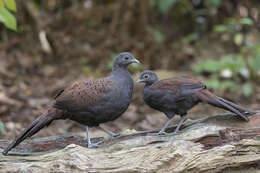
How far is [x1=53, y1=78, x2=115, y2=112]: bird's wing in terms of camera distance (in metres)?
Answer: 4.64

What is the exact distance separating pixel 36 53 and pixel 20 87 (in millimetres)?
1628

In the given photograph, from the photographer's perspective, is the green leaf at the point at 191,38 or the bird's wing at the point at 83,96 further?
the green leaf at the point at 191,38

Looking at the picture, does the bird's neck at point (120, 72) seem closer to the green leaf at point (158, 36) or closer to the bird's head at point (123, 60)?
the bird's head at point (123, 60)

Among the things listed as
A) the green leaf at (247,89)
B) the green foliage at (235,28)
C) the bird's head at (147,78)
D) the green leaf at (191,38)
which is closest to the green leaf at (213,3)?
the green foliage at (235,28)

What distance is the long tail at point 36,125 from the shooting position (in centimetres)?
445

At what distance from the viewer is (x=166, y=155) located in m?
4.04

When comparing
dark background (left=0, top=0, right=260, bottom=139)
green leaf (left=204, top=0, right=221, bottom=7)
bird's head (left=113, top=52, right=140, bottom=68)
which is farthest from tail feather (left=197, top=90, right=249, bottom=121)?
green leaf (left=204, top=0, right=221, bottom=7)

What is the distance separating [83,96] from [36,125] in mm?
680

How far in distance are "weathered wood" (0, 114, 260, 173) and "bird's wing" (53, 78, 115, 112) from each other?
599 mm

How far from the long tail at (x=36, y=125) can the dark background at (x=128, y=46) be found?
340cm

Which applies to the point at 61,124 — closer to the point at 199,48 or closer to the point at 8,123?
the point at 8,123

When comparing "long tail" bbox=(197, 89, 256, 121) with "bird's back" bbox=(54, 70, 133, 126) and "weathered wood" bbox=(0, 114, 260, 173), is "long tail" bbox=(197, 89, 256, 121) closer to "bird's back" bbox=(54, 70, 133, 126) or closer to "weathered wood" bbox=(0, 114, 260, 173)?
"weathered wood" bbox=(0, 114, 260, 173)

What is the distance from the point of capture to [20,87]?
920 cm

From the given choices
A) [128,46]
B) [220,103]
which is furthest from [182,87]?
[128,46]
